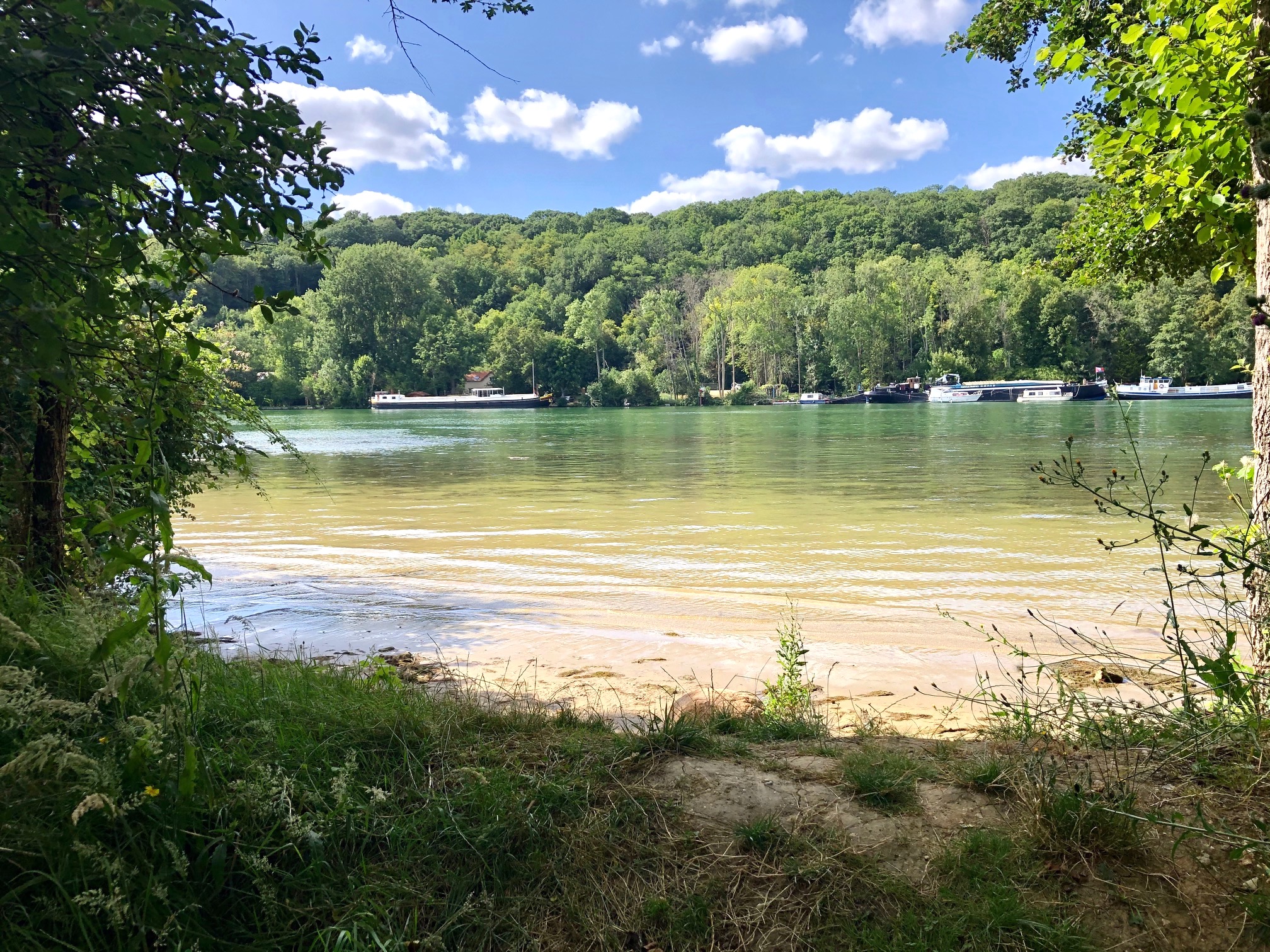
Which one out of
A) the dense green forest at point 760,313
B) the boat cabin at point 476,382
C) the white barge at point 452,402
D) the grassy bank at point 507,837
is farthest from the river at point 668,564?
the boat cabin at point 476,382

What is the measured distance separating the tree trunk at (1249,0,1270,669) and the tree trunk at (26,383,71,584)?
6.70 metres

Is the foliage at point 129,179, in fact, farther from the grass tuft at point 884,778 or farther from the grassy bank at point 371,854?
the grass tuft at point 884,778

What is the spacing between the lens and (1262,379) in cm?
410

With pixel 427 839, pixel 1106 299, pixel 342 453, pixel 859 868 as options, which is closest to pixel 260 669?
pixel 427 839

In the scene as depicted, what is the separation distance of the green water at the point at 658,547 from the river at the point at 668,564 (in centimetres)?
6

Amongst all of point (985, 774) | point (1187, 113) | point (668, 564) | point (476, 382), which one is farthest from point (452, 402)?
point (985, 774)

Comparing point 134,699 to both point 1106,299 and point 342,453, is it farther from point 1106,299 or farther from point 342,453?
point 1106,299

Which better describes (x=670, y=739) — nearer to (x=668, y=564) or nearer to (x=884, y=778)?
(x=884, y=778)

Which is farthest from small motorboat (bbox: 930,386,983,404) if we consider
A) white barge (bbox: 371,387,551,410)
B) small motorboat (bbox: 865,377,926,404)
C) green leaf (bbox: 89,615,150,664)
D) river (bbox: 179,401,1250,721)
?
green leaf (bbox: 89,615,150,664)

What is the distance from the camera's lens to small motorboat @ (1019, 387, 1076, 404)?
8350 cm

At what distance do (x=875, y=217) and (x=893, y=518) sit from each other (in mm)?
144282

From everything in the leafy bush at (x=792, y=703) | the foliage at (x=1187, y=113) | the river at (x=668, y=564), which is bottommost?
the river at (x=668, y=564)

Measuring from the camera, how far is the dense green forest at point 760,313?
317 feet

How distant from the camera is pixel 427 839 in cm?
263
